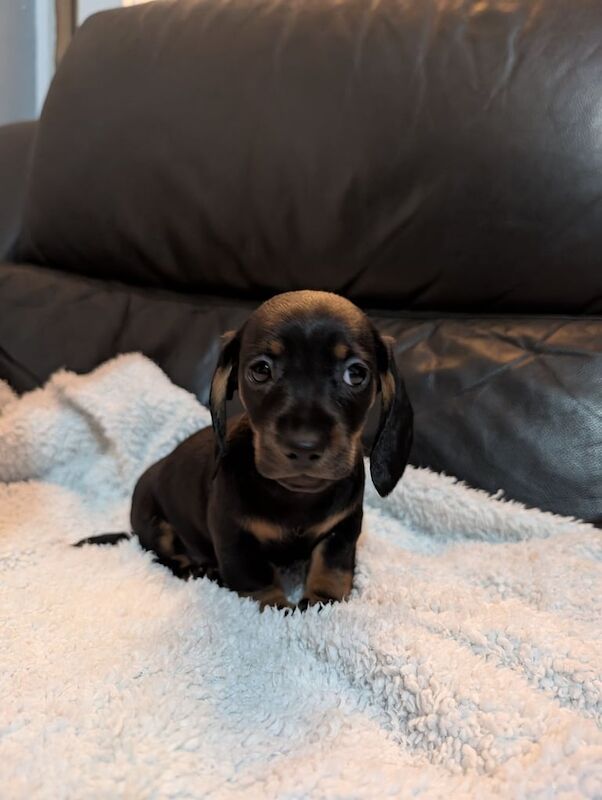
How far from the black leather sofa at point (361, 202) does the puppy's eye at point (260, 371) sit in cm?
52

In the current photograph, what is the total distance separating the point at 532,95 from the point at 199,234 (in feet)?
2.64

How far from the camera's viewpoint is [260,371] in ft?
3.89

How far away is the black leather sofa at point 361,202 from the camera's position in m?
1.52

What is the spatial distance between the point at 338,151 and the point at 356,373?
0.71 meters

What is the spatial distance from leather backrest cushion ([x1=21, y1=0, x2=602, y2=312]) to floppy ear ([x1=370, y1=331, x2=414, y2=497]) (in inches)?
18.4

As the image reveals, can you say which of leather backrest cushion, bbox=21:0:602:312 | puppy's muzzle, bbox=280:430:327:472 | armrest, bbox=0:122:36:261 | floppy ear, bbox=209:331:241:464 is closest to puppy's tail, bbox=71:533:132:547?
floppy ear, bbox=209:331:241:464

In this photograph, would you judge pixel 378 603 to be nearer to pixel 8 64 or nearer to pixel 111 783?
pixel 111 783

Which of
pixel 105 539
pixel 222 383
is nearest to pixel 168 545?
pixel 105 539

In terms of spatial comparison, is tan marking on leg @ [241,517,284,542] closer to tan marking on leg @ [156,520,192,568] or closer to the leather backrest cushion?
tan marking on leg @ [156,520,192,568]

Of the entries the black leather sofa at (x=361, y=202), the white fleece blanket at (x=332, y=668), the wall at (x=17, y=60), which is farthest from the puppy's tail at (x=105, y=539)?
the wall at (x=17, y=60)

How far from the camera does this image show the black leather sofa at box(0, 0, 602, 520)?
1519 millimetres

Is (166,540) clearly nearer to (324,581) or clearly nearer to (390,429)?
(324,581)

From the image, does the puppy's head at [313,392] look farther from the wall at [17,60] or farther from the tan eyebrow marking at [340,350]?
the wall at [17,60]

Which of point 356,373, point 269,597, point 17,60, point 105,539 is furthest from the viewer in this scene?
point 17,60
